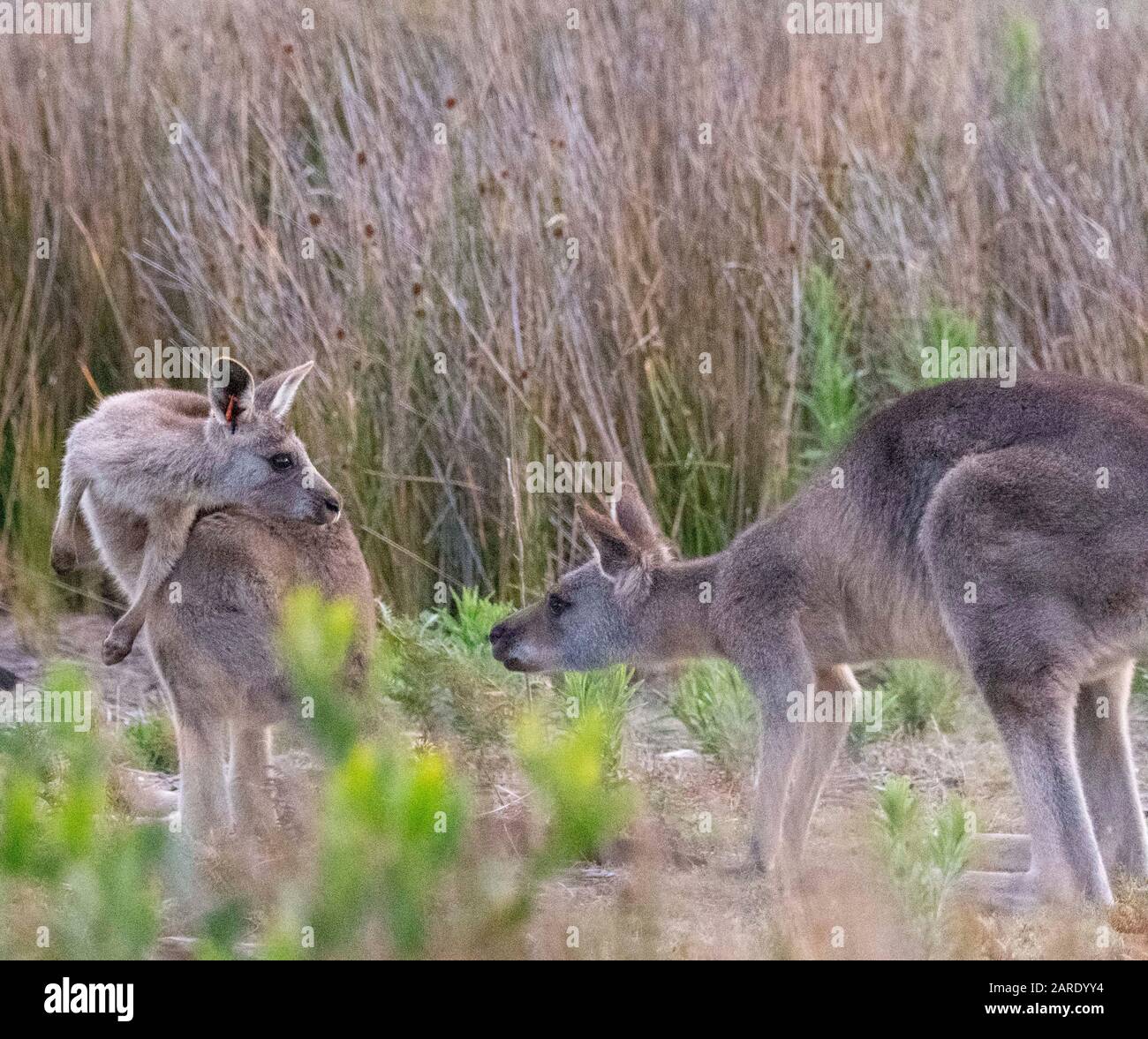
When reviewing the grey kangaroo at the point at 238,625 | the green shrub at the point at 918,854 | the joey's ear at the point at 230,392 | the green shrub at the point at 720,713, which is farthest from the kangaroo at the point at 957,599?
the joey's ear at the point at 230,392

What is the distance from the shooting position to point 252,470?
16.5ft

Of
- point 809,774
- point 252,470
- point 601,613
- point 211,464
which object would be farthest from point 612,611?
point 211,464

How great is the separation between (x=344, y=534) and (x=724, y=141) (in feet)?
9.15

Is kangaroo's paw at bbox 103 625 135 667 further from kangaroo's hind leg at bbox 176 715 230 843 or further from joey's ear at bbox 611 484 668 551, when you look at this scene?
joey's ear at bbox 611 484 668 551

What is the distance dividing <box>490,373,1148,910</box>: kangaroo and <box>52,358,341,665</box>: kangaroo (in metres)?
0.90

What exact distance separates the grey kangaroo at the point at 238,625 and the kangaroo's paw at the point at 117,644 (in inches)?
2.4

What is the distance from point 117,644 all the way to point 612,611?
5.00ft

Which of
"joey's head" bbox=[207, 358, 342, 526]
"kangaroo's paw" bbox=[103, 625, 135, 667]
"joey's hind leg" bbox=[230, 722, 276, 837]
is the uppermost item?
"joey's head" bbox=[207, 358, 342, 526]

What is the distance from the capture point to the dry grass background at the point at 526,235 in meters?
6.84

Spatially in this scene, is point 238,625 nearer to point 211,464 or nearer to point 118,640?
point 118,640

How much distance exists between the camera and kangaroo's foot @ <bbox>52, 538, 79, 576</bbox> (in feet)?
17.4

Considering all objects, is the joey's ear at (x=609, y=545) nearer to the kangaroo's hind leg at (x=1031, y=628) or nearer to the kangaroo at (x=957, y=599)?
the kangaroo at (x=957, y=599)

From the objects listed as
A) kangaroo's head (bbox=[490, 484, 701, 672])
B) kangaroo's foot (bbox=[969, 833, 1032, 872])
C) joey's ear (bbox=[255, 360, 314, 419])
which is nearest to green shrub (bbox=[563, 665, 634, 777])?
kangaroo's head (bbox=[490, 484, 701, 672])
